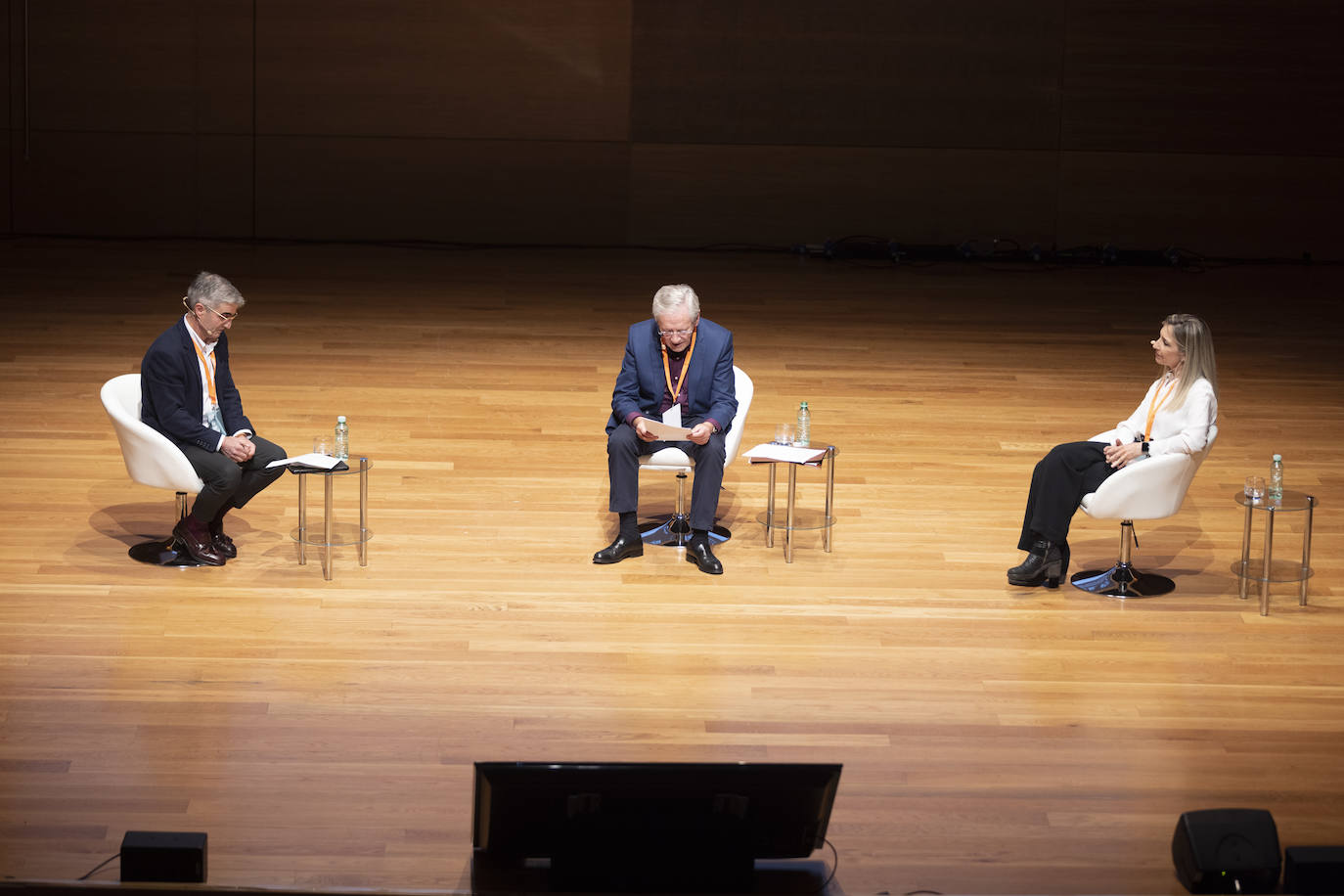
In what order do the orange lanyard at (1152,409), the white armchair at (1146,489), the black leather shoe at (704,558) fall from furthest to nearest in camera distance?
the black leather shoe at (704,558) < the orange lanyard at (1152,409) < the white armchair at (1146,489)

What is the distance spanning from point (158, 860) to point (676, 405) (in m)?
3.46

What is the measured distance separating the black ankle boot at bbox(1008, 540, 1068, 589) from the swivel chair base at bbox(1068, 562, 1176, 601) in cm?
12

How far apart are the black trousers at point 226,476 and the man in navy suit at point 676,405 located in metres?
1.28

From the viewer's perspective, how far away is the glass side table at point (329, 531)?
562 centimetres

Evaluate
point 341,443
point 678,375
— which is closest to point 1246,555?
point 678,375

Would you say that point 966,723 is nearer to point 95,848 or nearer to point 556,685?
point 556,685

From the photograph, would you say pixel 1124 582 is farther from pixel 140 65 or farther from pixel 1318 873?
pixel 140 65

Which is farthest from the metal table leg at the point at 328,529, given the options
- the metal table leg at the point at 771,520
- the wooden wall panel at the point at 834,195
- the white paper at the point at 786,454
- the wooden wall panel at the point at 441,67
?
the wooden wall panel at the point at 834,195

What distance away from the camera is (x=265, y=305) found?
10.3 meters

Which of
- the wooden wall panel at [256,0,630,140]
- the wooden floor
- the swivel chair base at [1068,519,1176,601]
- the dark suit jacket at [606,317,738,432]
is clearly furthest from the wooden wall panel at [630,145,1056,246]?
the swivel chair base at [1068,519,1176,601]

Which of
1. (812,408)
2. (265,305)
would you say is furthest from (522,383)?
(265,305)

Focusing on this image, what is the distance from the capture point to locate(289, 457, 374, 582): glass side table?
5.62 metres

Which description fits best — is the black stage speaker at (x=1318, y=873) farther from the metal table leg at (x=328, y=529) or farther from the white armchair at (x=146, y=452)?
the white armchair at (x=146, y=452)

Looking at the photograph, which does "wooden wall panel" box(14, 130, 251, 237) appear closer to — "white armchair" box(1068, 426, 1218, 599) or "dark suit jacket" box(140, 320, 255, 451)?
"dark suit jacket" box(140, 320, 255, 451)
